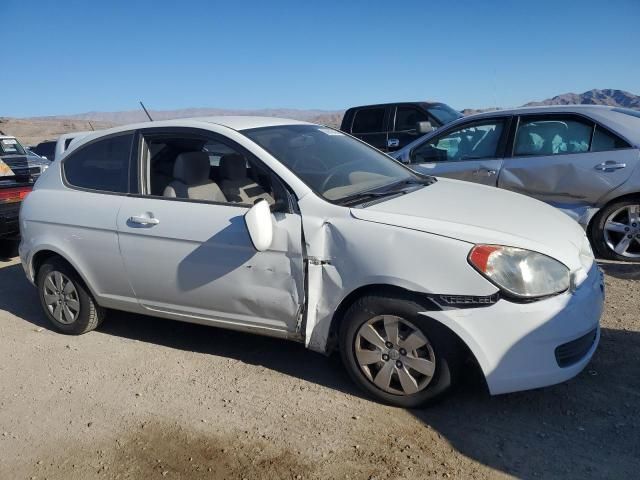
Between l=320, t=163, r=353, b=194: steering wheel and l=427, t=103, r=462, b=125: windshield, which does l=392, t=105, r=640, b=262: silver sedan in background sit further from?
l=427, t=103, r=462, b=125: windshield

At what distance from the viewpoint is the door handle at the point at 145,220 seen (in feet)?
13.4

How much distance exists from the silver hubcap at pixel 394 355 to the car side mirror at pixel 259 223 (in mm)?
770

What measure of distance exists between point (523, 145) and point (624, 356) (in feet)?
9.95

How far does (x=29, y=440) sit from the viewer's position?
3.45 meters

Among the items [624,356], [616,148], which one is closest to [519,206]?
[624,356]

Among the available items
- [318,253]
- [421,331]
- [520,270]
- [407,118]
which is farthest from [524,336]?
[407,118]

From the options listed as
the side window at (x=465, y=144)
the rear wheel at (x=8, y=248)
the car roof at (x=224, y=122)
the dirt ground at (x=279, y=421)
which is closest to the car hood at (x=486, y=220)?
the dirt ground at (x=279, y=421)

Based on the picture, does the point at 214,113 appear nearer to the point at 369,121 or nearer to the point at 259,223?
the point at 369,121

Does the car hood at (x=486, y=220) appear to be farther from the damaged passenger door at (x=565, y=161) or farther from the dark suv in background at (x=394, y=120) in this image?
the dark suv in background at (x=394, y=120)

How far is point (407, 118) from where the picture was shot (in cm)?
1086

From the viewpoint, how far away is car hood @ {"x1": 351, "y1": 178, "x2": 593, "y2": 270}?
318cm

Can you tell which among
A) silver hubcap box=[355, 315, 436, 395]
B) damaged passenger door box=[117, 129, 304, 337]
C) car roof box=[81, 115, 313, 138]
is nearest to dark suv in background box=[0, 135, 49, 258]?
car roof box=[81, 115, 313, 138]

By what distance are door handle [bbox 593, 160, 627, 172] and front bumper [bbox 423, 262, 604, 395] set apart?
9.98 ft

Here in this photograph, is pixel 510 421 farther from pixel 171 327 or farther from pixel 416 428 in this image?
pixel 171 327
